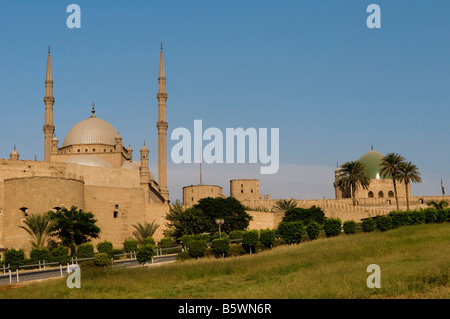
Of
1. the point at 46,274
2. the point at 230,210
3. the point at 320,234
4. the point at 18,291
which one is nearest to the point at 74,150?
the point at 230,210

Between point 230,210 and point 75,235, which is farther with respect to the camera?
point 230,210

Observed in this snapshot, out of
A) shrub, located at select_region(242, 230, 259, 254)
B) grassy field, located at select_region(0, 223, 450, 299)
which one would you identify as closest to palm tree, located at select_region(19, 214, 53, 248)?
shrub, located at select_region(242, 230, 259, 254)

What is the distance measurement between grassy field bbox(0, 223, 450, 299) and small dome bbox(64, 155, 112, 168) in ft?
127

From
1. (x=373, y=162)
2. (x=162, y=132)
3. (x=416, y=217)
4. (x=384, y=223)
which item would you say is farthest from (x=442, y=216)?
(x=373, y=162)

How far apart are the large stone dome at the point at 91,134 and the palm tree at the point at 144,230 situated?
1929 cm

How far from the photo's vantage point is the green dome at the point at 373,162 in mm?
89750

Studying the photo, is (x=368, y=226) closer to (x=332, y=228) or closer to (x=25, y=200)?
(x=332, y=228)

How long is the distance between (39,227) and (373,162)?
178 feet

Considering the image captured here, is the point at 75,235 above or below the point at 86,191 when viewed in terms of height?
below

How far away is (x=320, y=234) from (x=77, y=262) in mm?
16053

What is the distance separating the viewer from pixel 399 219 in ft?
144

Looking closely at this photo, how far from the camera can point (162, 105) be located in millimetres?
71188
